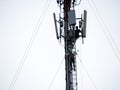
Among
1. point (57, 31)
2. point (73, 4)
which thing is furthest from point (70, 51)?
point (73, 4)

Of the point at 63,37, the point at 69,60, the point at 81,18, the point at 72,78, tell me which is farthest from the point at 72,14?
the point at 72,78

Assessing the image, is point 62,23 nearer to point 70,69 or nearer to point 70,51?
point 70,51

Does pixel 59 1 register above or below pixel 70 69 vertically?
above

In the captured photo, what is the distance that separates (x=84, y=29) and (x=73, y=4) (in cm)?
180

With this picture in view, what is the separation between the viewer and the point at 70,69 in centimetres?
1402

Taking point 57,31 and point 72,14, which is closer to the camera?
point 72,14

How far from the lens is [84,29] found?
13.8m

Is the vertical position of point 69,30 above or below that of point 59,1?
below

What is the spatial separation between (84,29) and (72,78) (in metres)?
2.83

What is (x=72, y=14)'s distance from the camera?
13.6 m

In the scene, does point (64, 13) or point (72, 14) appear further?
point (64, 13)

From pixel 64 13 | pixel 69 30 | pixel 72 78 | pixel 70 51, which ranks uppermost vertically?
pixel 64 13

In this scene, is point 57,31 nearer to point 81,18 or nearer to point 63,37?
point 63,37

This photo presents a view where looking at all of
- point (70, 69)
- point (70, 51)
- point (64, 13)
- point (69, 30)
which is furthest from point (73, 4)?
point (70, 69)
